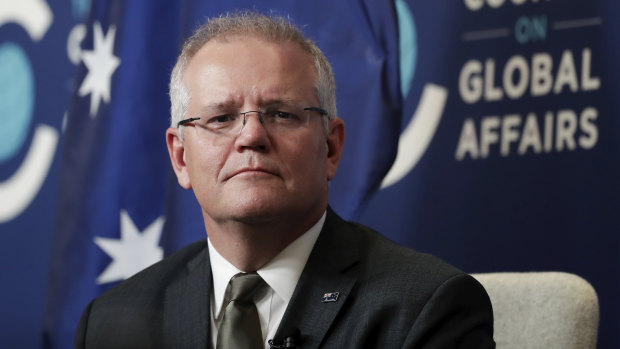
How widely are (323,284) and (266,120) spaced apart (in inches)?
19.1

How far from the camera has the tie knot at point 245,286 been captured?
89.7 inches

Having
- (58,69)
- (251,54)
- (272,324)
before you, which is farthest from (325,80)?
(58,69)

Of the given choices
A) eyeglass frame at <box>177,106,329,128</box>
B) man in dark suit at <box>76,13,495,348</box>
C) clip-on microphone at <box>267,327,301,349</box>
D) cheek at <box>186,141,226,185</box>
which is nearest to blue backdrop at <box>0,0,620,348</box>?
man in dark suit at <box>76,13,495,348</box>

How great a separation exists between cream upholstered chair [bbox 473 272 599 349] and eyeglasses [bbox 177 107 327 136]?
0.75m

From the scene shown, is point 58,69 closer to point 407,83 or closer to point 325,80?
point 407,83

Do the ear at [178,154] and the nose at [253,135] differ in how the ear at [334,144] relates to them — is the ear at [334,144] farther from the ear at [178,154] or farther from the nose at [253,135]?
the ear at [178,154]

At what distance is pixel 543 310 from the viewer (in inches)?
91.2

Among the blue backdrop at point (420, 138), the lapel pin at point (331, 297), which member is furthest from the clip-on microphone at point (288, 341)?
the blue backdrop at point (420, 138)

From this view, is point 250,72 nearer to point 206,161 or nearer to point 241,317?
point 206,161

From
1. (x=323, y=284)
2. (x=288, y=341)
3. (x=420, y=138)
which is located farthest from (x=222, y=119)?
(x=420, y=138)

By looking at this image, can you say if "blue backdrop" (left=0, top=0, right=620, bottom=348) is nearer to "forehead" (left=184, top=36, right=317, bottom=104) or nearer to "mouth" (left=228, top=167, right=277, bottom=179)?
"forehead" (left=184, top=36, right=317, bottom=104)

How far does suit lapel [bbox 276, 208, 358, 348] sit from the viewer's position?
84.6 inches

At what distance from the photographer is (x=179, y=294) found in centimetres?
245

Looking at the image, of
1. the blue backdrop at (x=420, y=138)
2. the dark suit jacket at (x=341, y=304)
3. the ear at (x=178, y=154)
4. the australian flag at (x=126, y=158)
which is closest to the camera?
the dark suit jacket at (x=341, y=304)
